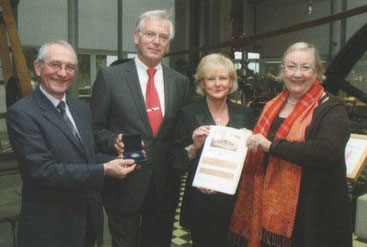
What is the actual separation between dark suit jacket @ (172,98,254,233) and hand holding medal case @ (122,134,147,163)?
0.96ft

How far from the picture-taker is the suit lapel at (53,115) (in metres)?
1.64

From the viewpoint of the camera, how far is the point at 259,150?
1.98 m

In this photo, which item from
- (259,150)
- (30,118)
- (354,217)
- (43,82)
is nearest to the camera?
(30,118)

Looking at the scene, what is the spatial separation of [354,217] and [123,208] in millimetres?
1870

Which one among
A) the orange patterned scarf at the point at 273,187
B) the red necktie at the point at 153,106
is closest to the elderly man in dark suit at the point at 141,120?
the red necktie at the point at 153,106

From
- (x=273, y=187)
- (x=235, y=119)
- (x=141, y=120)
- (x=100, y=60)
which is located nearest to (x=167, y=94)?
(x=141, y=120)

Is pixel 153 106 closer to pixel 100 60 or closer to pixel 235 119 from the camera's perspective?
pixel 235 119

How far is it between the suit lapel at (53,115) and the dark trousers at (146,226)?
1.86 feet

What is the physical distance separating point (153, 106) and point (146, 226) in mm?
662

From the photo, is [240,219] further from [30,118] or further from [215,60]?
[30,118]

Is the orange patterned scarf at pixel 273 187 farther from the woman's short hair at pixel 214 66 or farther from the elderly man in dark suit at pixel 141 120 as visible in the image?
the elderly man in dark suit at pixel 141 120

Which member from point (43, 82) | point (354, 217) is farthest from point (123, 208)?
Answer: point (354, 217)

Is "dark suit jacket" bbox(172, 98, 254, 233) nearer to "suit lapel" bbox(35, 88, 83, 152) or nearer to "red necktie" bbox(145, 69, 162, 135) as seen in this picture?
"red necktie" bbox(145, 69, 162, 135)

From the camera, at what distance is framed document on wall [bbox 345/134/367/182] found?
2.15m
